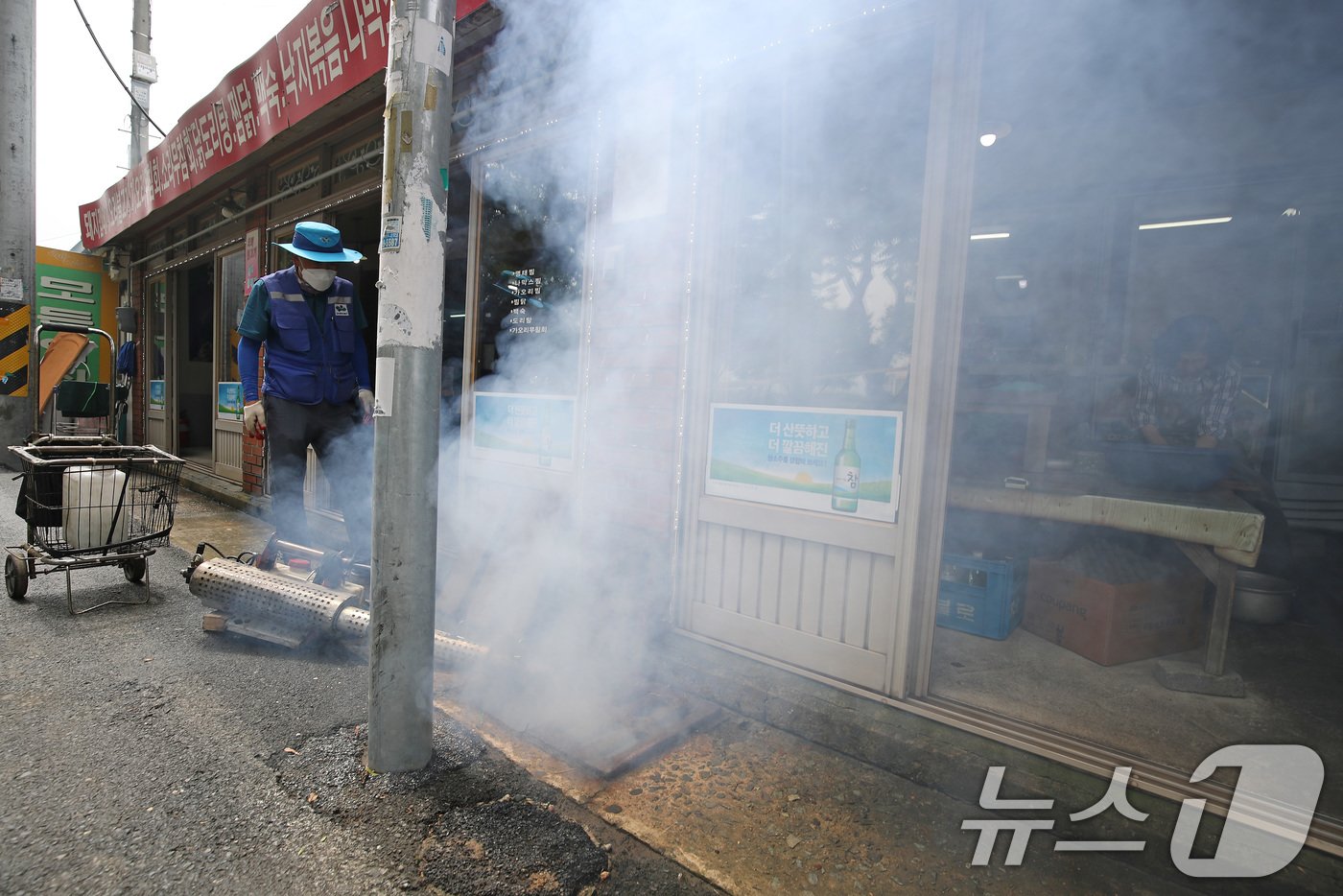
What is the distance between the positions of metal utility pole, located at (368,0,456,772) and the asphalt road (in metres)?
0.22

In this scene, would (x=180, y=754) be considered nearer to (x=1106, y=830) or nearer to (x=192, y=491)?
(x=1106, y=830)

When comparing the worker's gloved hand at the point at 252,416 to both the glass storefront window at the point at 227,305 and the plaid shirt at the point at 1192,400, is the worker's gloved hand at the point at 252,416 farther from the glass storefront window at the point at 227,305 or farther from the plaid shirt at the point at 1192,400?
the plaid shirt at the point at 1192,400

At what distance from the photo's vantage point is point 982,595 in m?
3.15

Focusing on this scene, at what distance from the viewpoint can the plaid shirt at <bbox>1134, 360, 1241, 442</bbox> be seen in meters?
3.90

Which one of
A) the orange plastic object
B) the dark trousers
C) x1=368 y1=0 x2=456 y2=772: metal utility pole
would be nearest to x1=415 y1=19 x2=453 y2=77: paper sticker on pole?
x1=368 y1=0 x2=456 y2=772: metal utility pole

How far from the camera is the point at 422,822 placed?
6.01ft

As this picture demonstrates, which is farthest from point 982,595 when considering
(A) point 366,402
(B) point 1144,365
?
(A) point 366,402

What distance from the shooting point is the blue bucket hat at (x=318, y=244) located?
3443 mm

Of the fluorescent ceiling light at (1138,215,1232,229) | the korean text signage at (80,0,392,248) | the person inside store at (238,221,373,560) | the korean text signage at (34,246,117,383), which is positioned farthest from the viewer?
the korean text signage at (34,246,117,383)

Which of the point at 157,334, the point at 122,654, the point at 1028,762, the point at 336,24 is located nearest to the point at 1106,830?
the point at 1028,762

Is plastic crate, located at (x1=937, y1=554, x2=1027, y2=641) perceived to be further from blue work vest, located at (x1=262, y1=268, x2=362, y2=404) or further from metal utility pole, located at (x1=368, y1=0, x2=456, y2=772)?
blue work vest, located at (x1=262, y1=268, x2=362, y2=404)

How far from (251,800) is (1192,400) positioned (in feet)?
16.0

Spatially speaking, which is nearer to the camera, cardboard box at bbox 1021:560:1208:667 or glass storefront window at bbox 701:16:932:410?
glass storefront window at bbox 701:16:932:410

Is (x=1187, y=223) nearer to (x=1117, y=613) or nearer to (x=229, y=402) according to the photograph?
(x=1117, y=613)
